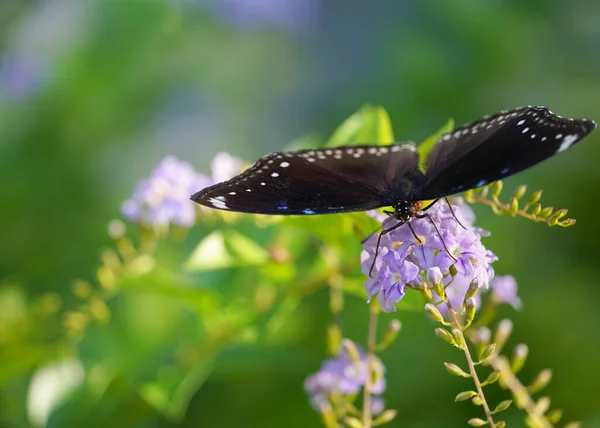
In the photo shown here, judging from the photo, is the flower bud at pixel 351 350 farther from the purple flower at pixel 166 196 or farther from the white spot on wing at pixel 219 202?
the purple flower at pixel 166 196

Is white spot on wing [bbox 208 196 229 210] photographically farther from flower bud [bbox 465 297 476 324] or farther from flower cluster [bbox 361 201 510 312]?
flower bud [bbox 465 297 476 324]

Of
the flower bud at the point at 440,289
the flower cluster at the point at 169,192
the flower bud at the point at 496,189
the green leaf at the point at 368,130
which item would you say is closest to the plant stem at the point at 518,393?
the flower bud at the point at 440,289

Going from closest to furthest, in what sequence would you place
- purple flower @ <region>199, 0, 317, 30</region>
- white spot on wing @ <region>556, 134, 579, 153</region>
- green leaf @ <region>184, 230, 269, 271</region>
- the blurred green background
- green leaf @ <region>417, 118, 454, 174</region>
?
white spot on wing @ <region>556, 134, 579, 153</region>
green leaf @ <region>417, 118, 454, 174</region>
green leaf @ <region>184, 230, 269, 271</region>
the blurred green background
purple flower @ <region>199, 0, 317, 30</region>

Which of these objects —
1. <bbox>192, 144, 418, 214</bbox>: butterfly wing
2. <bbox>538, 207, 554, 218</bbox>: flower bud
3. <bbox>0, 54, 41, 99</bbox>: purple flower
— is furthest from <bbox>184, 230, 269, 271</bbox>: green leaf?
<bbox>0, 54, 41, 99</bbox>: purple flower

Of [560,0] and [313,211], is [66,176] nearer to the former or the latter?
[313,211]

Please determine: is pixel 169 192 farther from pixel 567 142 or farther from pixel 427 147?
pixel 567 142

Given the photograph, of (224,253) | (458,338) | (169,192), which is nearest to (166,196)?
(169,192)

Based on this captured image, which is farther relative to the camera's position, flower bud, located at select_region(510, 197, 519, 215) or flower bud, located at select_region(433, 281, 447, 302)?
flower bud, located at select_region(510, 197, 519, 215)

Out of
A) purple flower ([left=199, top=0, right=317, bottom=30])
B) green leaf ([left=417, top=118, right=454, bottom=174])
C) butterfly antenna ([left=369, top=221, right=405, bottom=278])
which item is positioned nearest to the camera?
butterfly antenna ([left=369, top=221, right=405, bottom=278])
